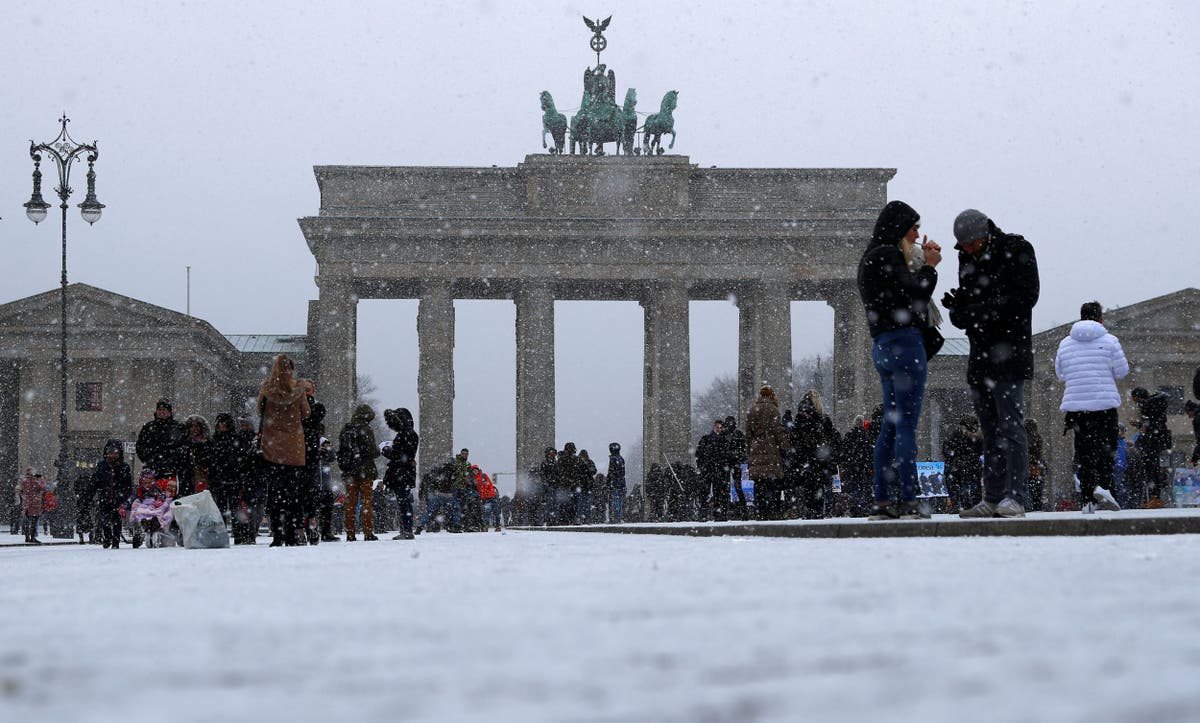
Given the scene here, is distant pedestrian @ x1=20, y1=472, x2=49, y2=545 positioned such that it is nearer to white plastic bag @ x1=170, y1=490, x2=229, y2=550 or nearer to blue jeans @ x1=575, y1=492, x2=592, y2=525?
blue jeans @ x1=575, y1=492, x2=592, y2=525

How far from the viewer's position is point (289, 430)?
12070mm

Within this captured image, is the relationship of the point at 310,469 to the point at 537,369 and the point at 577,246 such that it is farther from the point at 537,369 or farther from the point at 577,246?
the point at 537,369

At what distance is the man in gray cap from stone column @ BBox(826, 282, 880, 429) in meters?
44.5

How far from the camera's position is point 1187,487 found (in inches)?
924

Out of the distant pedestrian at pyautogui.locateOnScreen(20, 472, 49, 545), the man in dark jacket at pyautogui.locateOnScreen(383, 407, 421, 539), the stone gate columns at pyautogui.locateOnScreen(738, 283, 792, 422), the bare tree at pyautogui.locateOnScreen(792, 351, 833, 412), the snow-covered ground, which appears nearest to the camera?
the snow-covered ground

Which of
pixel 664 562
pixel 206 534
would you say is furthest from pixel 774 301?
pixel 664 562

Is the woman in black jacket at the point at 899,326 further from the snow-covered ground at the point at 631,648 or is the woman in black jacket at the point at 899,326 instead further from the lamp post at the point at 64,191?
the lamp post at the point at 64,191

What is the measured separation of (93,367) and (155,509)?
46502mm

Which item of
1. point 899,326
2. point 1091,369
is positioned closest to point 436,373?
point 1091,369

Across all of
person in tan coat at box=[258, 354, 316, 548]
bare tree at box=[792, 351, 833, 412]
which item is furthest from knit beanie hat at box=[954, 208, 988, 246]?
bare tree at box=[792, 351, 833, 412]

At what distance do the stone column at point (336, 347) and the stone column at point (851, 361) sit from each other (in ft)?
55.5

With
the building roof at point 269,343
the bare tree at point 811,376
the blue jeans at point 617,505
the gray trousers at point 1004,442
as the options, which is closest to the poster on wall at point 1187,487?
the blue jeans at point 617,505

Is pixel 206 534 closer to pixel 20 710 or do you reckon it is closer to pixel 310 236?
pixel 20 710

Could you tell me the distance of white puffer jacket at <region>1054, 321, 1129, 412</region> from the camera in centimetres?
1110
